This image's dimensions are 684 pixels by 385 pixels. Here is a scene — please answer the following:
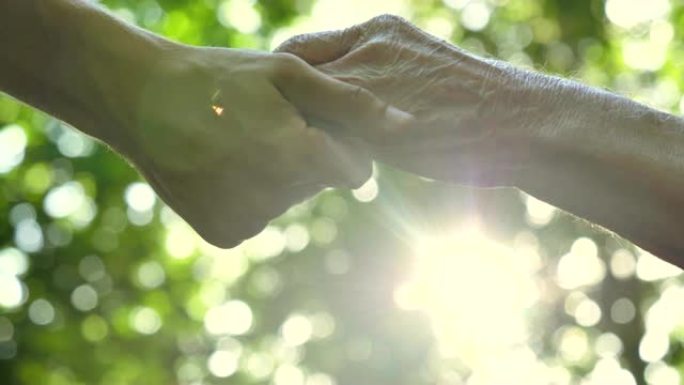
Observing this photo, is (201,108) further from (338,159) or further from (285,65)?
(338,159)

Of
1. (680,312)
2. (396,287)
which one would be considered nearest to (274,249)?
(396,287)

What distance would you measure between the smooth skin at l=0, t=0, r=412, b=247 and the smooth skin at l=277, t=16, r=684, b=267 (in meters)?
0.11

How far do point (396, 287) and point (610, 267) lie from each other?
11.4 ft

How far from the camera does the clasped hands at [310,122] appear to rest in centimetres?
293

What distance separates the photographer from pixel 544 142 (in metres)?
2.83

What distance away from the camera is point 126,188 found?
48.2ft

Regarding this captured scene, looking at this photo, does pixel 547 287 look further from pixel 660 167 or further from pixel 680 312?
pixel 660 167

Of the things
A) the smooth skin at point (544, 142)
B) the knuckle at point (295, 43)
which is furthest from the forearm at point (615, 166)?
the knuckle at point (295, 43)

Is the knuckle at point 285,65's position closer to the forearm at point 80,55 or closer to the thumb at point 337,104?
the thumb at point 337,104

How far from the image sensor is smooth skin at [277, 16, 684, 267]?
279 centimetres

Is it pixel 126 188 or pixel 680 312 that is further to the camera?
pixel 680 312

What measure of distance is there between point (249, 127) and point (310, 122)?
17 cm

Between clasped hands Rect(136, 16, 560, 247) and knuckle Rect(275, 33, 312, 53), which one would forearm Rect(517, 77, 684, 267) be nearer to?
clasped hands Rect(136, 16, 560, 247)

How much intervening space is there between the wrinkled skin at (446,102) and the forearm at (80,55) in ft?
1.73
